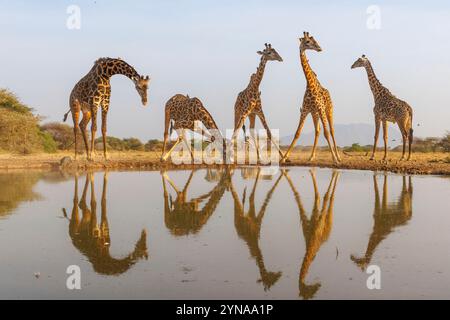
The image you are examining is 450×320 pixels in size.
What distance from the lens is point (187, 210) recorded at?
7984 mm

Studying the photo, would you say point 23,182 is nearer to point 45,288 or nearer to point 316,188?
point 316,188

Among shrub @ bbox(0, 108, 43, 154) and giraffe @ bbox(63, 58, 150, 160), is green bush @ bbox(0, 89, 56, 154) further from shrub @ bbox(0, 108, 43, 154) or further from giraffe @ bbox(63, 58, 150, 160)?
giraffe @ bbox(63, 58, 150, 160)

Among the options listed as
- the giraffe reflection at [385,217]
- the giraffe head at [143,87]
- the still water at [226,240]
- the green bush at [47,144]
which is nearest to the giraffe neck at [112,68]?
the giraffe head at [143,87]

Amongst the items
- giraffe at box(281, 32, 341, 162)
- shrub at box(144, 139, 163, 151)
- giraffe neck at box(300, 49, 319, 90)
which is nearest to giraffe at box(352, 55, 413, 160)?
giraffe at box(281, 32, 341, 162)

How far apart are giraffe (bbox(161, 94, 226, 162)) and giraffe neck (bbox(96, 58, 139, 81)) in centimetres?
201

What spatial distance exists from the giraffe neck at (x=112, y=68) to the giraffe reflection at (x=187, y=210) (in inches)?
216

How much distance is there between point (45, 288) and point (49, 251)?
4.15 ft

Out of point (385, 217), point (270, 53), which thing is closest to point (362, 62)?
point (270, 53)

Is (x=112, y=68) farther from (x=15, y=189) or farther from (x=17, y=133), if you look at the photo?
(x=17, y=133)

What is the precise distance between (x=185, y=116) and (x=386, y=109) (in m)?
6.53

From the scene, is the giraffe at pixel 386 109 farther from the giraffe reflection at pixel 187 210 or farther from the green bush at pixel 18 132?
the green bush at pixel 18 132

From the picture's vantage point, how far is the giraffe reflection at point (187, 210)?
6703 mm
